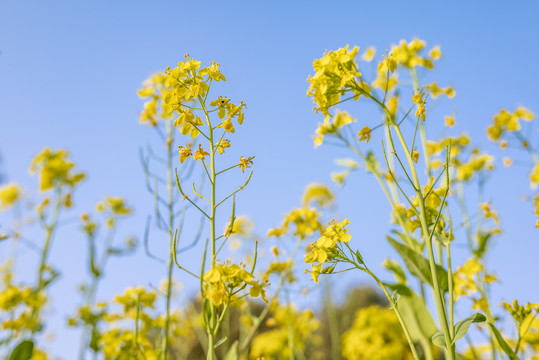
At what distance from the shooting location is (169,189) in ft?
8.04

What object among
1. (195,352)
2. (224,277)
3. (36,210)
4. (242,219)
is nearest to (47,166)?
(36,210)

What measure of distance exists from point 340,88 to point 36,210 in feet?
10.5

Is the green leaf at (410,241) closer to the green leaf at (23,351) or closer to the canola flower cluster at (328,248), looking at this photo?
the canola flower cluster at (328,248)

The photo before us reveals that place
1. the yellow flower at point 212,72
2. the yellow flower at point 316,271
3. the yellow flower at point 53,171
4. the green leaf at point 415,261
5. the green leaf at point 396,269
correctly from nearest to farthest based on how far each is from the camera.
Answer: the yellow flower at point 316,271, the yellow flower at point 212,72, the green leaf at point 415,261, the green leaf at point 396,269, the yellow flower at point 53,171

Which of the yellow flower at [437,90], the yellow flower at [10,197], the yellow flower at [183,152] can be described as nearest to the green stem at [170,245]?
the yellow flower at [183,152]

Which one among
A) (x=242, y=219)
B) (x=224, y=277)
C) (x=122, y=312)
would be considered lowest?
(x=224, y=277)

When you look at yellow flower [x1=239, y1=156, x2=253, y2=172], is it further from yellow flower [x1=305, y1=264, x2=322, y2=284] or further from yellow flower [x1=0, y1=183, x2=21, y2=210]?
yellow flower [x1=0, y1=183, x2=21, y2=210]

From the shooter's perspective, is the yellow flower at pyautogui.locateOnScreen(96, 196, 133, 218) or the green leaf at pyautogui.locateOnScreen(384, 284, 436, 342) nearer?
the green leaf at pyautogui.locateOnScreen(384, 284, 436, 342)

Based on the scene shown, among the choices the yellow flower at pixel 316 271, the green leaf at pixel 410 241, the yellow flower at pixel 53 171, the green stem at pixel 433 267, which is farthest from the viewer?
the yellow flower at pixel 53 171

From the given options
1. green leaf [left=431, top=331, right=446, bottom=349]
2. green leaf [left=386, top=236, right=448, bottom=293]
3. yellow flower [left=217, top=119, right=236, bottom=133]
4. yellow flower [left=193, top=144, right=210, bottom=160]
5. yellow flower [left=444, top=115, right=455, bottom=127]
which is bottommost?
green leaf [left=431, top=331, right=446, bottom=349]

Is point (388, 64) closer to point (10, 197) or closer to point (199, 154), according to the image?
point (199, 154)

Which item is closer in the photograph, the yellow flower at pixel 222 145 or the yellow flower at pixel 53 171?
the yellow flower at pixel 222 145

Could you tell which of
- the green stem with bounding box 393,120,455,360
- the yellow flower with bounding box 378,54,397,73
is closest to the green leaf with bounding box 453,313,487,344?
the green stem with bounding box 393,120,455,360

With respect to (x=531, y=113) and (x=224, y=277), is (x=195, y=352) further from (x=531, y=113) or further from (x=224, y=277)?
(x=224, y=277)
